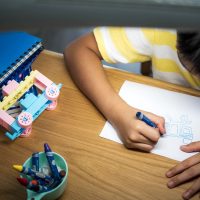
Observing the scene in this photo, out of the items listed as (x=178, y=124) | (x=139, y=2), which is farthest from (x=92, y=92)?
(x=139, y=2)

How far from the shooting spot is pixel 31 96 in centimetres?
73

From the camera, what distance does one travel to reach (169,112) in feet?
2.51

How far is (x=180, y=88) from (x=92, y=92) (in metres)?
0.24

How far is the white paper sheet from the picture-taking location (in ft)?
2.27

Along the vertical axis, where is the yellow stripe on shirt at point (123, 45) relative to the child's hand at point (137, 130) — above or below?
above

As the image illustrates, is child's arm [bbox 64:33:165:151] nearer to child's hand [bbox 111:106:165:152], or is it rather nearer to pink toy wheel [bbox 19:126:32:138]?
child's hand [bbox 111:106:165:152]

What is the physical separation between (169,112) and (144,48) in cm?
23

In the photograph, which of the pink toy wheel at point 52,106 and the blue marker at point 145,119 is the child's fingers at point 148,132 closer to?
the blue marker at point 145,119

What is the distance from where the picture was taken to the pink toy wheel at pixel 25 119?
674mm

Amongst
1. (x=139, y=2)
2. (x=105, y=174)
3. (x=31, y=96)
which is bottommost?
(x=105, y=174)

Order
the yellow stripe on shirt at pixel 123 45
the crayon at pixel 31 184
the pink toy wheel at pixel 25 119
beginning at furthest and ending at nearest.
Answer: the yellow stripe on shirt at pixel 123 45
the pink toy wheel at pixel 25 119
the crayon at pixel 31 184

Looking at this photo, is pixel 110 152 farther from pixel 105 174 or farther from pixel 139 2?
pixel 139 2

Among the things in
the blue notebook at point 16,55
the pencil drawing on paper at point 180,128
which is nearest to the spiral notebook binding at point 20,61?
the blue notebook at point 16,55

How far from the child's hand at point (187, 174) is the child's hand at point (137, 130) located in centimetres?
8
